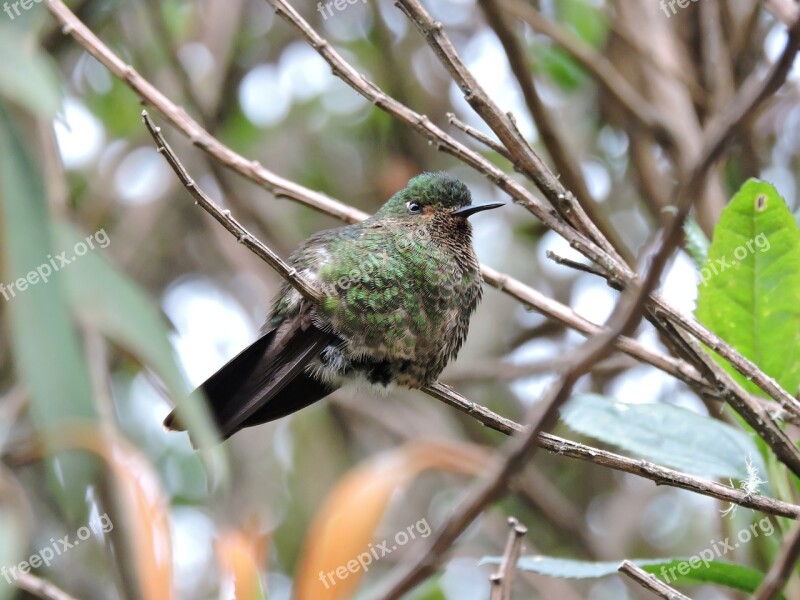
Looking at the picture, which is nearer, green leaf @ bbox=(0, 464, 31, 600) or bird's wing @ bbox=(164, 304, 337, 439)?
green leaf @ bbox=(0, 464, 31, 600)

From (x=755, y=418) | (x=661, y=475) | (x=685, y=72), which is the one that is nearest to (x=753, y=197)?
(x=755, y=418)

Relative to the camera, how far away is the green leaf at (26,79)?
2.02 meters

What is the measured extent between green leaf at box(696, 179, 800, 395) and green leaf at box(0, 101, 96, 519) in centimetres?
135

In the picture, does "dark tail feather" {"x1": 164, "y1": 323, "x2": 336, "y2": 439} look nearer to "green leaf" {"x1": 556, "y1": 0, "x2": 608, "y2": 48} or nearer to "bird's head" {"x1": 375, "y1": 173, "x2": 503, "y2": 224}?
"bird's head" {"x1": 375, "y1": 173, "x2": 503, "y2": 224}

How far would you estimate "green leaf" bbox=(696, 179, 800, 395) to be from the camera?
2074 mm

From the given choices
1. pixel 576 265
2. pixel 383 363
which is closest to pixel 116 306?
pixel 383 363

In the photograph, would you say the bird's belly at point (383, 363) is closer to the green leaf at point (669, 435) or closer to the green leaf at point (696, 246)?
the green leaf at point (669, 435)

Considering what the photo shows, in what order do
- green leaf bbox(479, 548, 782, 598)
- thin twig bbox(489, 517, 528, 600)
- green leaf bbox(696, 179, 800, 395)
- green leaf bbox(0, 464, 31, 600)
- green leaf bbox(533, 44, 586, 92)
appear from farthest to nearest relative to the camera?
green leaf bbox(533, 44, 586, 92)
green leaf bbox(696, 179, 800, 395)
green leaf bbox(479, 548, 782, 598)
green leaf bbox(0, 464, 31, 600)
thin twig bbox(489, 517, 528, 600)

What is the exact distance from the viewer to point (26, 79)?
207 centimetres

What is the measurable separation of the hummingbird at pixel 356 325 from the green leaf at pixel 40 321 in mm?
498

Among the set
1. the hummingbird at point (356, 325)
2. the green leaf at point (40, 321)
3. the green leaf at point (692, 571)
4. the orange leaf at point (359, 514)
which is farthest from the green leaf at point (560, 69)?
the orange leaf at point (359, 514)

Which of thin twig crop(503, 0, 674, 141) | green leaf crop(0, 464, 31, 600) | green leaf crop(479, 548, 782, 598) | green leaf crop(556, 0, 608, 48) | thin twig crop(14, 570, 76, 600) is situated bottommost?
thin twig crop(14, 570, 76, 600)

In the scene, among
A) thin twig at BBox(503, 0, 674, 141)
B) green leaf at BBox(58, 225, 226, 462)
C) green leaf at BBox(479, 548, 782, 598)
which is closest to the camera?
green leaf at BBox(479, 548, 782, 598)

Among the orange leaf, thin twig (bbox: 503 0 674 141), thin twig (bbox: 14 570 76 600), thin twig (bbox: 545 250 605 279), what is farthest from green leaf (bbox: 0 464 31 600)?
thin twig (bbox: 503 0 674 141)
